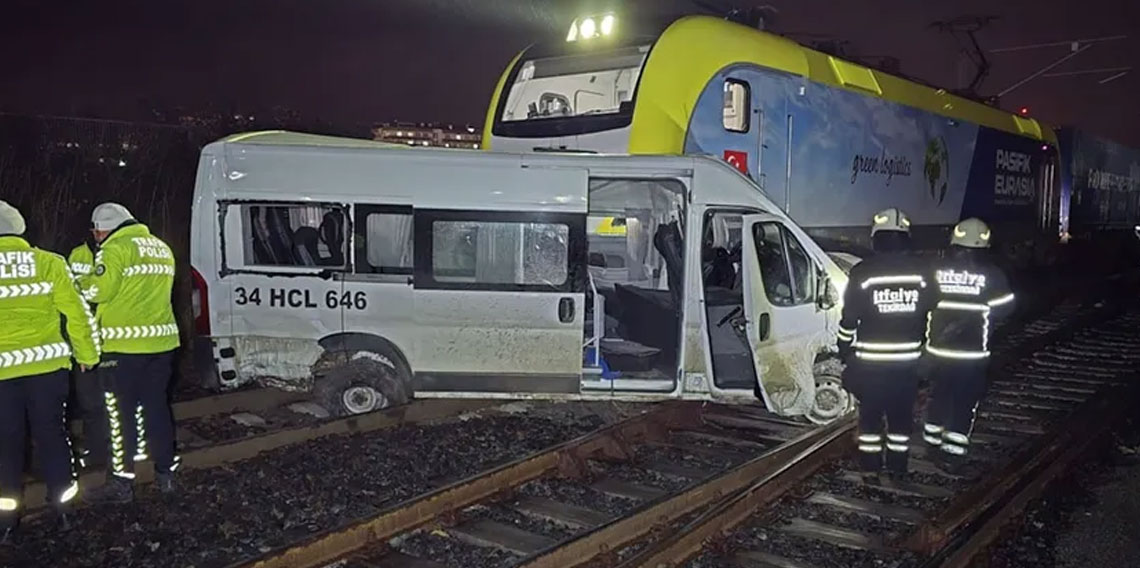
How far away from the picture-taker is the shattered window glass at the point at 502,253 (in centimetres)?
726

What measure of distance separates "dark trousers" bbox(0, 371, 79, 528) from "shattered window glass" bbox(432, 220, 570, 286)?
2.78 meters

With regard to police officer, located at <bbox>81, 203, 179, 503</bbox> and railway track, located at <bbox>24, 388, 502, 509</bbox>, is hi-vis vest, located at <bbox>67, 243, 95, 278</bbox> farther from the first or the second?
railway track, located at <bbox>24, 388, 502, 509</bbox>

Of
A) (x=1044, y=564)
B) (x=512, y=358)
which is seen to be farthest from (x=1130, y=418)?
(x=512, y=358)

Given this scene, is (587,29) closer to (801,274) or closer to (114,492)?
(801,274)

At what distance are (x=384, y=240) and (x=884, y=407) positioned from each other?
12.8ft

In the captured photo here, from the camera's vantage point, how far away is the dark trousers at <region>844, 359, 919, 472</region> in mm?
6512

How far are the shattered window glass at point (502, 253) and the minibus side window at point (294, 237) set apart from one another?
2.58 feet

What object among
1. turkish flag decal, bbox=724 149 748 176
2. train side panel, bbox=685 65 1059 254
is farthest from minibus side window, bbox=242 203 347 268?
turkish flag decal, bbox=724 149 748 176

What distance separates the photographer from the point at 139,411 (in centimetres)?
592

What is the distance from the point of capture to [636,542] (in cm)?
518

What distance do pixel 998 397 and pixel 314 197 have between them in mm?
6810

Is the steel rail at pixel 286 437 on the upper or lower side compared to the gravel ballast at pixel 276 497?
upper

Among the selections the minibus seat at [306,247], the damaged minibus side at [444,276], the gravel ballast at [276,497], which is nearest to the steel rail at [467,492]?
the gravel ballast at [276,497]

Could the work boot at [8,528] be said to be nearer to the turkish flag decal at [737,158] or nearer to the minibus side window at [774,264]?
the minibus side window at [774,264]
